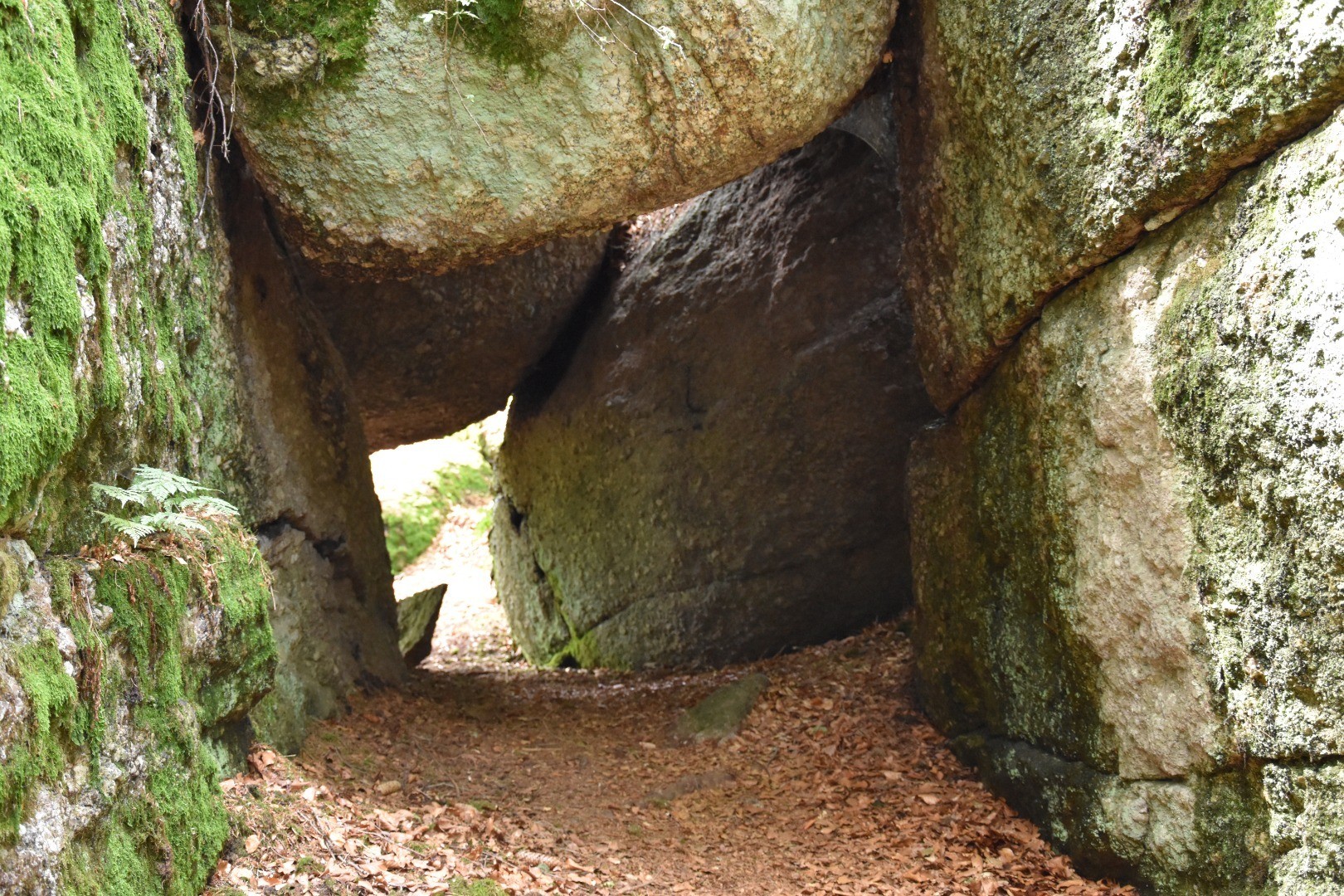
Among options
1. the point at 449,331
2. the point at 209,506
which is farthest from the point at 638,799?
the point at 449,331

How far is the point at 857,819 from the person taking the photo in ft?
18.0

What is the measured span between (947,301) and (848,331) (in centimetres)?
244

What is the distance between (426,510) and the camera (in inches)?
580

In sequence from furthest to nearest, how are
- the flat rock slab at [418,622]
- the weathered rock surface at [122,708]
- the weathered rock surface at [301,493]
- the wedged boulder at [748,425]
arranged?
the flat rock slab at [418,622]
the wedged boulder at [748,425]
the weathered rock surface at [301,493]
the weathered rock surface at [122,708]

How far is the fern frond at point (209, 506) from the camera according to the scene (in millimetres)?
A: 3758

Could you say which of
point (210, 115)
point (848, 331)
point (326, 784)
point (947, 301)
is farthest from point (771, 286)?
point (326, 784)

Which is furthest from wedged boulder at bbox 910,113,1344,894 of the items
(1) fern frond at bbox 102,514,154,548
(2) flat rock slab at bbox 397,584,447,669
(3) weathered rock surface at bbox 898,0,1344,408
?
(2) flat rock slab at bbox 397,584,447,669

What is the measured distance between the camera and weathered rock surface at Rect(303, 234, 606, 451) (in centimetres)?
787

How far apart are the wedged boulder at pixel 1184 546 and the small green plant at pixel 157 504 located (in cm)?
340

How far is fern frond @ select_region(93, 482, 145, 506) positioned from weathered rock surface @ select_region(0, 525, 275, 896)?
0.62 ft

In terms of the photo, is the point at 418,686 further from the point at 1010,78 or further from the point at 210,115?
the point at 1010,78

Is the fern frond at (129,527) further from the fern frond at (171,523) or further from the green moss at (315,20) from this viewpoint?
the green moss at (315,20)

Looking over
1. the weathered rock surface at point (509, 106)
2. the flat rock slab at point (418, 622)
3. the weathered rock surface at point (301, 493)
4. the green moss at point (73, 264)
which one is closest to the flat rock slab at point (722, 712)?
the weathered rock surface at point (301, 493)

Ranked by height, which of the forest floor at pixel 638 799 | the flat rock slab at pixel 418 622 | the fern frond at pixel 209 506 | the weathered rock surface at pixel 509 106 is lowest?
the forest floor at pixel 638 799
